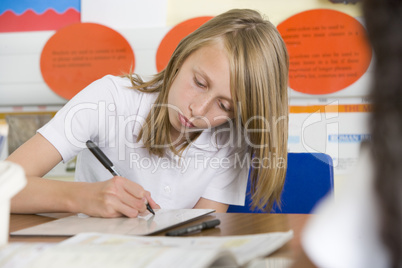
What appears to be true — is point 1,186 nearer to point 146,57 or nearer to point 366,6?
point 366,6

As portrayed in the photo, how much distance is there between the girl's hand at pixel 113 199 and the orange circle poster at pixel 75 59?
102cm

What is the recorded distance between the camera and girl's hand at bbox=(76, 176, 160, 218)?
2.46ft

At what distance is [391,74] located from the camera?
213 millimetres

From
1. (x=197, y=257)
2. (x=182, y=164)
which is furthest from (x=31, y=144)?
(x=197, y=257)

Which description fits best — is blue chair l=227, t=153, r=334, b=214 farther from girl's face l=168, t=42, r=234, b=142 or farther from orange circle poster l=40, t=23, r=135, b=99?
orange circle poster l=40, t=23, r=135, b=99

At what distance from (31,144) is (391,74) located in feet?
2.76

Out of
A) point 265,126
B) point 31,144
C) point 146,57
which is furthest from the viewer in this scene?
point 146,57

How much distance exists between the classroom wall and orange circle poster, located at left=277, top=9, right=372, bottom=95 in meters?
0.02

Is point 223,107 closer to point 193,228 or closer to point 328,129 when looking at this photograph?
point 193,228

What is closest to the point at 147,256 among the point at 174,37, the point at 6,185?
the point at 6,185

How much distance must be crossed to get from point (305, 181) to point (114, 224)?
588 millimetres

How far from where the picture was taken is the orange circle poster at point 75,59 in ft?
5.68

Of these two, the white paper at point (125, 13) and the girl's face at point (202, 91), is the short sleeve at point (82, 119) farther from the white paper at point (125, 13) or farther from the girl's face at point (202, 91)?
the white paper at point (125, 13)

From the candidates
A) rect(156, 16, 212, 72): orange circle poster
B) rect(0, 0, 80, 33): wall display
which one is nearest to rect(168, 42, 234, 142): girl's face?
rect(156, 16, 212, 72): orange circle poster
